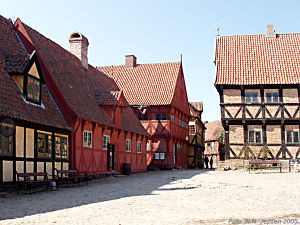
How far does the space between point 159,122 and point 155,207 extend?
87.2 feet

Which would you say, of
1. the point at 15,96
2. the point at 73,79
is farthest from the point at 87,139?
the point at 15,96

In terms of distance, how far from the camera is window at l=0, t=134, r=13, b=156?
13986 millimetres

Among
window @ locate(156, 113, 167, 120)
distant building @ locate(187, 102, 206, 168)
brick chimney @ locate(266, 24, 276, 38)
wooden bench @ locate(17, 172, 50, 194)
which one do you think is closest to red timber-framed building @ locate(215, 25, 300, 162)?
brick chimney @ locate(266, 24, 276, 38)

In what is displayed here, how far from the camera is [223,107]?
31.7m

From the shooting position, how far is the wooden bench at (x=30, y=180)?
559 inches

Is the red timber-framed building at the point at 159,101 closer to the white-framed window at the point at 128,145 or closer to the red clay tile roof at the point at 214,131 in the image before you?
the white-framed window at the point at 128,145

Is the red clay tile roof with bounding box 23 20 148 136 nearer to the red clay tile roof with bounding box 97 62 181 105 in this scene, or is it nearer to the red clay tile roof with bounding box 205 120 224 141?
the red clay tile roof with bounding box 97 62 181 105

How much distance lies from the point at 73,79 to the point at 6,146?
9.33 m

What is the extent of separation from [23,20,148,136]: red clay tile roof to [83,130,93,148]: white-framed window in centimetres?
76

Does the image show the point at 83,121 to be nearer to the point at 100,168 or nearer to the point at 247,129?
the point at 100,168

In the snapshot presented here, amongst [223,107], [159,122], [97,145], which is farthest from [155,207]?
[159,122]

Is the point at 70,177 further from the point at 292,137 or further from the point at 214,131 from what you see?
the point at 214,131

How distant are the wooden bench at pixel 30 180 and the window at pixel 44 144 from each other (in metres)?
0.94

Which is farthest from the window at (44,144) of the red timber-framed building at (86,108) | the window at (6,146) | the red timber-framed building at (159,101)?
the red timber-framed building at (159,101)
